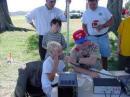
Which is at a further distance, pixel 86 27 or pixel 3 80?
pixel 3 80

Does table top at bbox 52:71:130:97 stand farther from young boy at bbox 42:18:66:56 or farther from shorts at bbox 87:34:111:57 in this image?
shorts at bbox 87:34:111:57

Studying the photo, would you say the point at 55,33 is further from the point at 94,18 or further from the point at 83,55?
the point at 83,55

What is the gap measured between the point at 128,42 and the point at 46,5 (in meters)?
1.65

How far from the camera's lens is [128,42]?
6.96 metres

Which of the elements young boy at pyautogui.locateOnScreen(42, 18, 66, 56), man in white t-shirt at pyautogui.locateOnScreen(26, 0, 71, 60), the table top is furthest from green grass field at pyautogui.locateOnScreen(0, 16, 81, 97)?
the table top

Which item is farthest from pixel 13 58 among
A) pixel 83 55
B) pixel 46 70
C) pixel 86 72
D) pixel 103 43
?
pixel 86 72

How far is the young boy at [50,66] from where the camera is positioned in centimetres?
560

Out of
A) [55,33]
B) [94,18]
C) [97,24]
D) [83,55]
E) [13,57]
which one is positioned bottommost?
[13,57]

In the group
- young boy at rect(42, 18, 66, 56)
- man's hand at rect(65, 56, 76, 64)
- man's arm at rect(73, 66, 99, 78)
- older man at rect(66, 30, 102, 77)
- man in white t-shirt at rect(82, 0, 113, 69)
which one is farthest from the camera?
man in white t-shirt at rect(82, 0, 113, 69)

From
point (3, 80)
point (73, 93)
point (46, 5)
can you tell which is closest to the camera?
point (73, 93)

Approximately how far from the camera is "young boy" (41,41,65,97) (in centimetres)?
560

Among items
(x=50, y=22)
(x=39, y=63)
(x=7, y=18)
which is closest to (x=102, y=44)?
(x=50, y=22)

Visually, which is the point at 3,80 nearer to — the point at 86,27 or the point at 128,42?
the point at 86,27

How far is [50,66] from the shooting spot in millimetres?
5719
